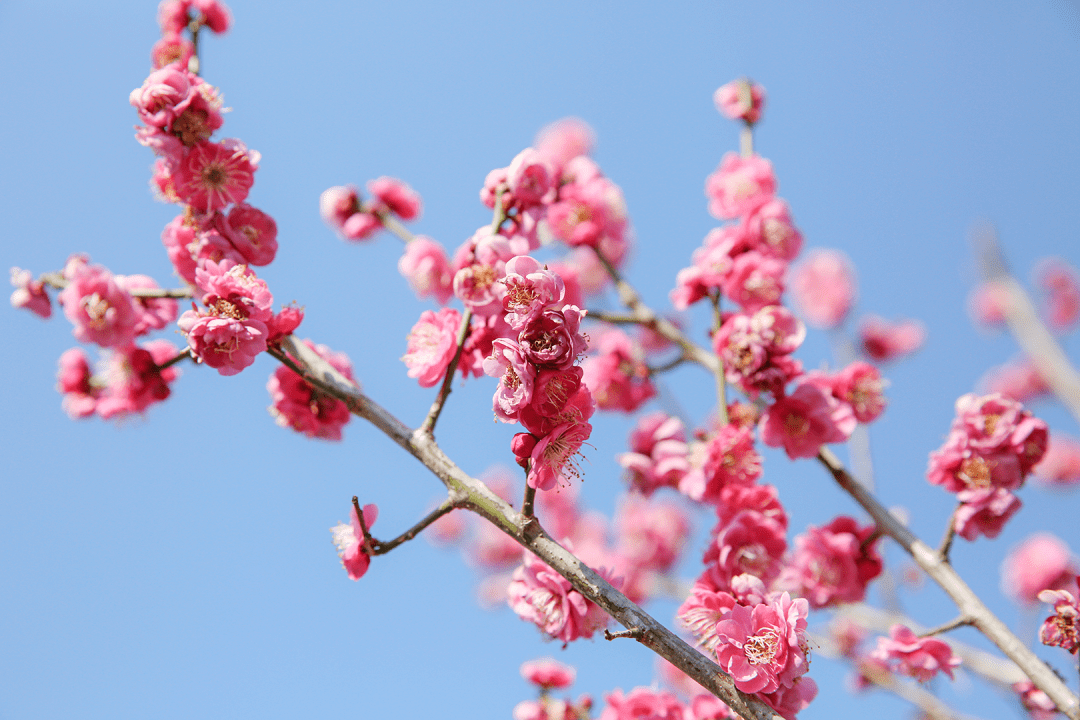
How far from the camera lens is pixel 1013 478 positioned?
280 cm

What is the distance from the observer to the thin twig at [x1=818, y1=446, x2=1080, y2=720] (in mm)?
2348

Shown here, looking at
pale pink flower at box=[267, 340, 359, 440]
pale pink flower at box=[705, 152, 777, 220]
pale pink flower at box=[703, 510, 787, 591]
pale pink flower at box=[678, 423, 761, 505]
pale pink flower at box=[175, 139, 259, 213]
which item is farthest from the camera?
pale pink flower at box=[705, 152, 777, 220]

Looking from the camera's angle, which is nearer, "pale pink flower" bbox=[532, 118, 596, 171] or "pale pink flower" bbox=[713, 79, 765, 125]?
"pale pink flower" bbox=[713, 79, 765, 125]

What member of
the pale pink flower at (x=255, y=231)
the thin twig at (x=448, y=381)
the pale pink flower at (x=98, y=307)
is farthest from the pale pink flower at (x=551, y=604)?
the pale pink flower at (x=98, y=307)

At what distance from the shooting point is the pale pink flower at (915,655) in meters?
2.57

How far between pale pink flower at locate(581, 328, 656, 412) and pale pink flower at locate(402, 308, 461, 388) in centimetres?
147

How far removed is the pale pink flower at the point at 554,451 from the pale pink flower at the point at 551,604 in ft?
1.60

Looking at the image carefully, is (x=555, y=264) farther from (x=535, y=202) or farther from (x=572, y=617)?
(x=572, y=617)

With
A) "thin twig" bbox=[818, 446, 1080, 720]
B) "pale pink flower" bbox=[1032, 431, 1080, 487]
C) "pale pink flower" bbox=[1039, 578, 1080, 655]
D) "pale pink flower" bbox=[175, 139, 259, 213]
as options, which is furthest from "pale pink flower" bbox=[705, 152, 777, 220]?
"pale pink flower" bbox=[1032, 431, 1080, 487]

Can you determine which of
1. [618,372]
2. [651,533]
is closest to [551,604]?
[618,372]

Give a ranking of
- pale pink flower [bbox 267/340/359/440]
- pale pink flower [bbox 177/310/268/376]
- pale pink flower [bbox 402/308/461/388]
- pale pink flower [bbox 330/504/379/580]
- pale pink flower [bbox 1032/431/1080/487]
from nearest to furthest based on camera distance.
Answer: pale pink flower [bbox 177/310/268/376] → pale pink flower [bbox 330/504/379/580] → pale pink flower [bbox 402/308/461/388] → pale pink flower [bbox 267/340/359/440] → pale pink flower [bbox 1032/431/1080/487]

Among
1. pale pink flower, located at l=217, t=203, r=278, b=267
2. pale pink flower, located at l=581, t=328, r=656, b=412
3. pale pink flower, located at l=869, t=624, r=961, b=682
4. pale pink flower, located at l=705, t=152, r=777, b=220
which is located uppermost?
pale pink flower, located at l=705, t=152, r=777, b=220

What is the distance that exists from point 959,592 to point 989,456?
58cm

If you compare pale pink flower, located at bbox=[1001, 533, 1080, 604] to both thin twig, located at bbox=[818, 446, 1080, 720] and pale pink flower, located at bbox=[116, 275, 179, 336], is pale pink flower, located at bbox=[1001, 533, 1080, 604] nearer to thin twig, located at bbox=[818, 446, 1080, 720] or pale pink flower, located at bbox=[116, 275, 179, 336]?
thin twig, located at bbox=[818, 446, 1080, 720]
